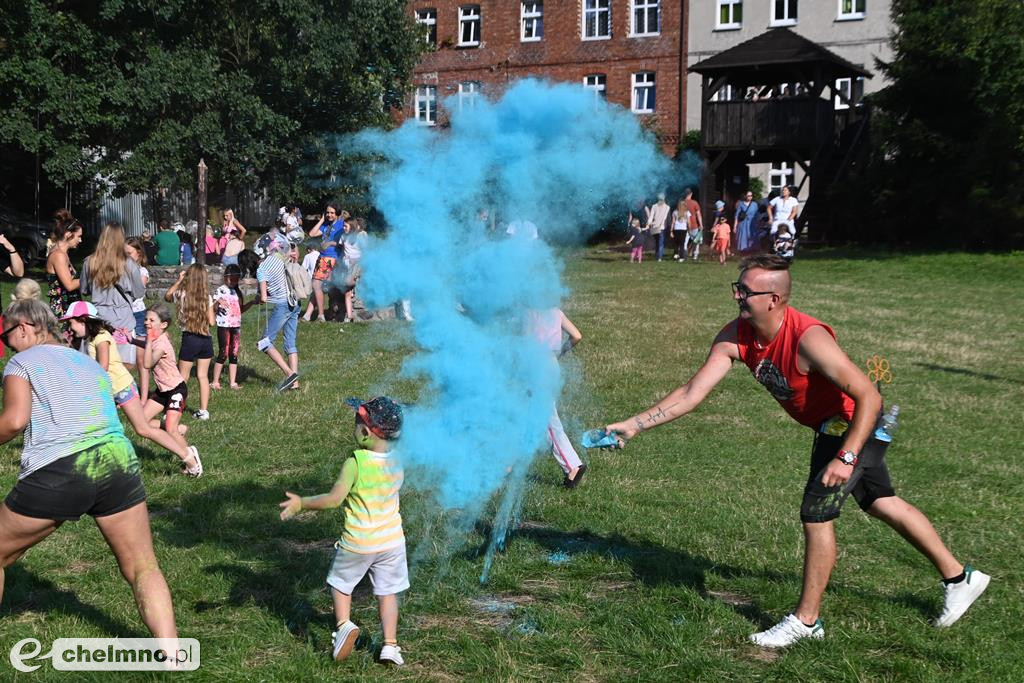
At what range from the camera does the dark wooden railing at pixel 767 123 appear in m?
31.5

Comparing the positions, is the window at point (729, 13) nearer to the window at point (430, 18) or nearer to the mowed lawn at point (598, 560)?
the window at point (430, 18)

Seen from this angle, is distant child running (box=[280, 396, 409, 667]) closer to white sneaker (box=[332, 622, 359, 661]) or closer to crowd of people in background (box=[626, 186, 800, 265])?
white sneaker (box=[332, 622, 359, 661])

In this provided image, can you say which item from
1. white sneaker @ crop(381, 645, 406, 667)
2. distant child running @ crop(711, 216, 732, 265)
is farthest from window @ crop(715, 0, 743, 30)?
white sneaker @ crop(381, 645, 406, 667)

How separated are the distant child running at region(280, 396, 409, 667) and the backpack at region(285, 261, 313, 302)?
291 inches

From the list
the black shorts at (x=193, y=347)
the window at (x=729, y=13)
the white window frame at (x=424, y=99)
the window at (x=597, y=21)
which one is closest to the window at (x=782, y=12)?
the window at (x=729, y=13)

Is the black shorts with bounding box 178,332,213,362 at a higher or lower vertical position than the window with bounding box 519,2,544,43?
lower

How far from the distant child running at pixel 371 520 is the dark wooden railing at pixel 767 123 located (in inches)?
1110

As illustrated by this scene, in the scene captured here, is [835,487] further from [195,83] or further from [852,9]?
[852,9]

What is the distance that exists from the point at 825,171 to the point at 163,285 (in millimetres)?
22210

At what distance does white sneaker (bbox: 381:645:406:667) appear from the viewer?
4836mm

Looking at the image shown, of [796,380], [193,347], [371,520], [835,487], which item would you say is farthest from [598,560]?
[193,347]

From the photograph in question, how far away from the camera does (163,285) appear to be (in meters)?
21.4

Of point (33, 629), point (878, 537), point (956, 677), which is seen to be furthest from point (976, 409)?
point (33, 629)

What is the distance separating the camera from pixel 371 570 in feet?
16.0
